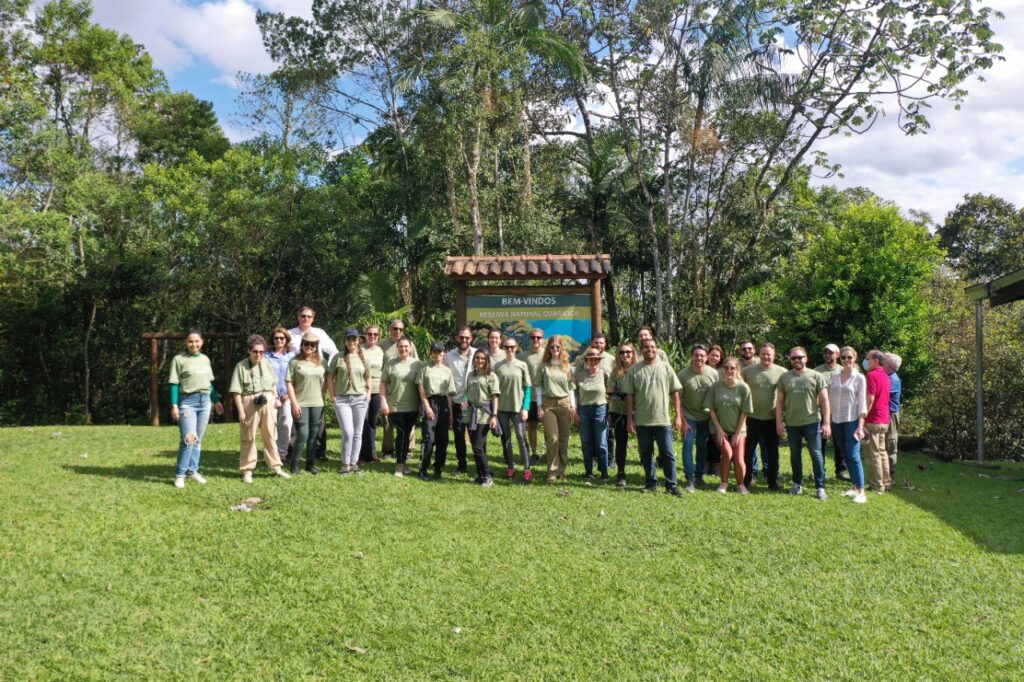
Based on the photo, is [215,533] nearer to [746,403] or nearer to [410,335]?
[746,403]

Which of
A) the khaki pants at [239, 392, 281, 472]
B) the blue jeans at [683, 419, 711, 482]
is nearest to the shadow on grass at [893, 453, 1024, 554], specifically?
the blue jeans at [683, 419, 711, 482]

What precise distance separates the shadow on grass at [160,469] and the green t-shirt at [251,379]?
96cm

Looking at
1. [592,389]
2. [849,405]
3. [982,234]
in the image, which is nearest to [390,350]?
[592,389]

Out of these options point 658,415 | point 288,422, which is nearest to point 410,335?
point 288,422

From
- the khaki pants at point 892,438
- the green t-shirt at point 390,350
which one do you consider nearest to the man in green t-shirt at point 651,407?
the green t-shirt at point 390,350

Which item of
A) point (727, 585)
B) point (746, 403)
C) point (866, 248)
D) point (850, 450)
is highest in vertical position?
point (866, 248)

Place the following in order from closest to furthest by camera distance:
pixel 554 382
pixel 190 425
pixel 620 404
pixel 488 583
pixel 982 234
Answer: pixel 488 583 < pixel 190 425 < pixel 554 382 < pixel 620 404 < pixel 982 234

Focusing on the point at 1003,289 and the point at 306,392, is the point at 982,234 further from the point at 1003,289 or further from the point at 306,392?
the point at 306,392

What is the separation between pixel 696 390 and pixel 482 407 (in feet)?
7.50

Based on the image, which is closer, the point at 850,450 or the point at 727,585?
the point at 727,585

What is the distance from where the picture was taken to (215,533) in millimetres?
5602

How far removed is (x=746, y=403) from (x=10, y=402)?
17.6 metres

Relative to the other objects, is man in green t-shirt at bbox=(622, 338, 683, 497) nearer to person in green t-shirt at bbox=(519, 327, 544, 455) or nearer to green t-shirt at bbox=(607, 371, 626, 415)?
green t-shirt at bbox=(607, 371, 626, 415)

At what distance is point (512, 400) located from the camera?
786 centimetres
